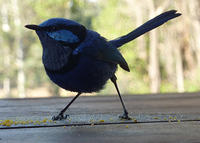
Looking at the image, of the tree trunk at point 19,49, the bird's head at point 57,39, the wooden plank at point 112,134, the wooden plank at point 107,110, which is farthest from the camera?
the tree trunk at point 19,49

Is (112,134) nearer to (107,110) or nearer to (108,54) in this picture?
(108,54)

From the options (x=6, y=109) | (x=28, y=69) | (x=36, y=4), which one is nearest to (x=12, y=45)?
(x=28, y=69)

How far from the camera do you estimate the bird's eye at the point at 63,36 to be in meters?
1.28

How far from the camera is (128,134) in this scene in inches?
46.2

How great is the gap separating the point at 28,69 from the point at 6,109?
13069mm

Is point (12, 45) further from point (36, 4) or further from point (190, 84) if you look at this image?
point (190, 84)

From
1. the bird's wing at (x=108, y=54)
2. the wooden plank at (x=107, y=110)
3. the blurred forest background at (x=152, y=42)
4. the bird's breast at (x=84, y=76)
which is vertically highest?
the blurred forest background at (x=152, y=42)

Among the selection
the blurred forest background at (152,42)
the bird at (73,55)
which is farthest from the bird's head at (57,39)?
the blurred forest background at (152,42)

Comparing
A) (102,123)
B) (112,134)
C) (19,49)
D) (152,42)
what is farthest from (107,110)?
(19,49)

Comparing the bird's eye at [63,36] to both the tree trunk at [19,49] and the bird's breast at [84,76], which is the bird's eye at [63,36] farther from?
the tree trunk at [19,49]

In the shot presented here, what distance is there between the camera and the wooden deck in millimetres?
1116

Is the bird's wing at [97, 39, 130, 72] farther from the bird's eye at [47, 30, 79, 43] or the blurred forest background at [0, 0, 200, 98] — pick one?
the blurred forest background at [0, 0, 200, 98]

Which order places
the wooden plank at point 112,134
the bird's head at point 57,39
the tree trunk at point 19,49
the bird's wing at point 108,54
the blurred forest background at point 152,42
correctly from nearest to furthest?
the wooden plank at point 112,134 → the bird's head at point 57,39 → the bird's wing at point 108,54 → the blurred forest background at point 152,42 → the tree trunk at point 19,49

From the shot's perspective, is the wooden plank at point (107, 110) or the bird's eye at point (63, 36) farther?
the wooden plank at point (107, 110)
